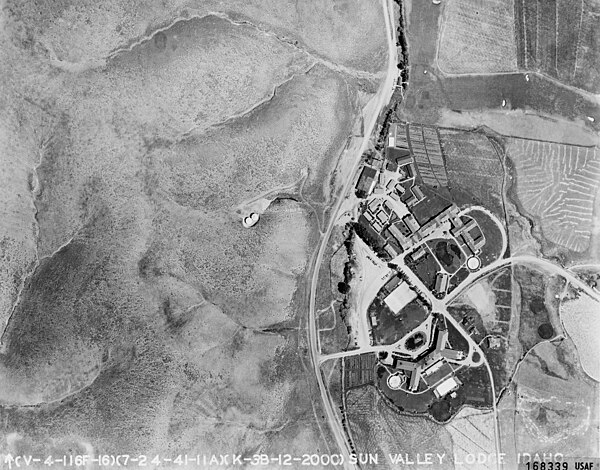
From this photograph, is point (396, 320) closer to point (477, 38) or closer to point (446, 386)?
point (446, 386)

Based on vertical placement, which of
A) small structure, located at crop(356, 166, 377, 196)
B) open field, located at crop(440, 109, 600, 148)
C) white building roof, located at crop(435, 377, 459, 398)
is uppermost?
open field, located at crop(440, 109, 600, 148)

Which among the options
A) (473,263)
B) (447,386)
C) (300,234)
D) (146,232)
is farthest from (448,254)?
(146,232)

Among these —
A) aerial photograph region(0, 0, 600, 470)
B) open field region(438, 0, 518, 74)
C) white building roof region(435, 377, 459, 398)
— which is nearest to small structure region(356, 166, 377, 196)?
aerial photograph region(0, 0, 600, 470)

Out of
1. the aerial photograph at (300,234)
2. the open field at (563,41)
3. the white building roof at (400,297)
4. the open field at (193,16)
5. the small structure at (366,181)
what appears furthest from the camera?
the open field at (563,41)

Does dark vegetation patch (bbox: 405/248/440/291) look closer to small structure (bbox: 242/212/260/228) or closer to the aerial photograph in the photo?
the aerial photograph

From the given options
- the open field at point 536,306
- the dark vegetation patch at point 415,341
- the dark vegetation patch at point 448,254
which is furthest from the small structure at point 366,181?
the open field at point 536,306

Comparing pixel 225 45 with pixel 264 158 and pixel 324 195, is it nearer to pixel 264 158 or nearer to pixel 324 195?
pixel 264 158

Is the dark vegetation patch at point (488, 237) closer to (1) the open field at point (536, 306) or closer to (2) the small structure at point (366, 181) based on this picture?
(1) the open field at point (536, 306)
